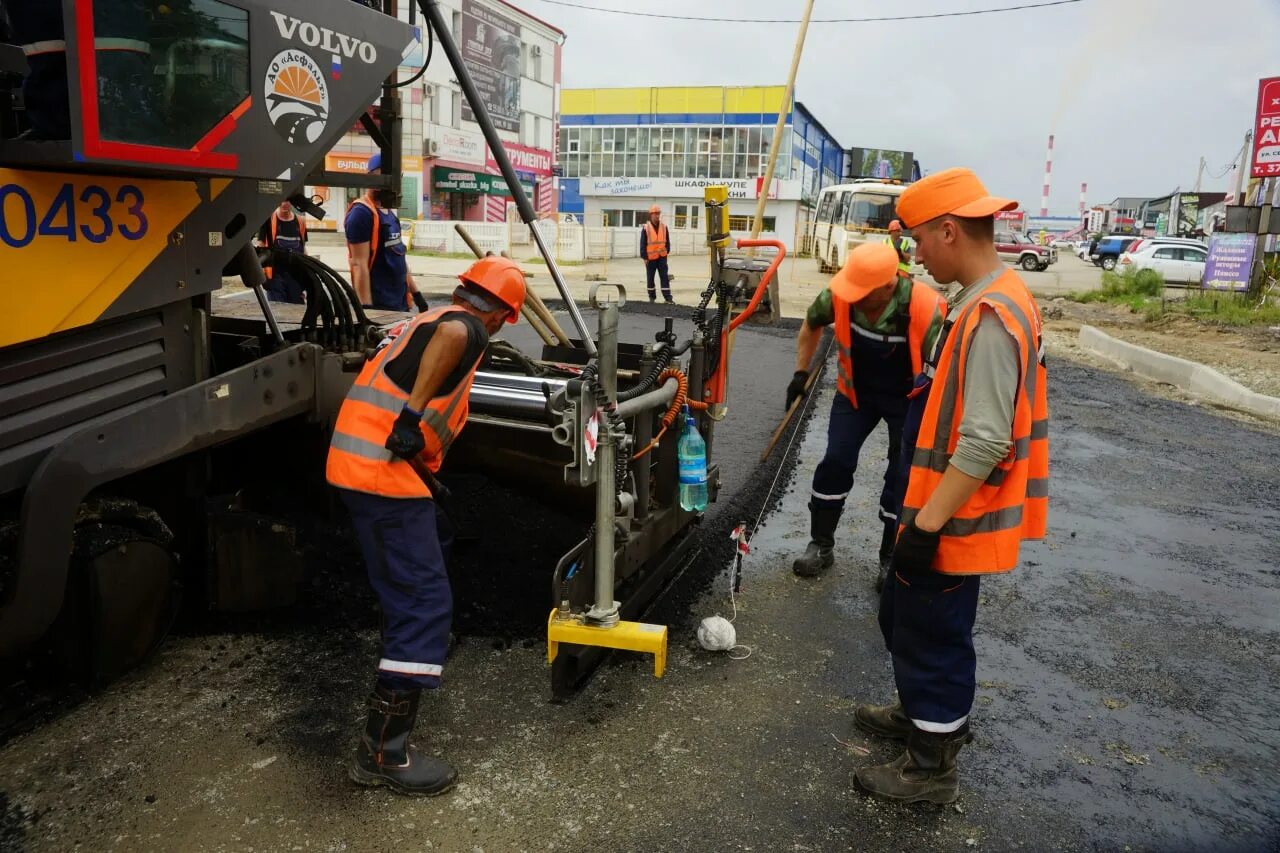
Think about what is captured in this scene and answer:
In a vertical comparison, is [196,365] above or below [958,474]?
above

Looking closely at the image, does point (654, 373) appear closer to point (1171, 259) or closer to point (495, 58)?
point (1171, 259)

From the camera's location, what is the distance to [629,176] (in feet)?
193

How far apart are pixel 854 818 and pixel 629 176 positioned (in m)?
58.2

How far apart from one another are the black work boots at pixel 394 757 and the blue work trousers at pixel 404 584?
0.06 m

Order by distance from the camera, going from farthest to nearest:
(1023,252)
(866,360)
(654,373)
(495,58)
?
(495,58) → (1023,252) → (866,360) → (654,373)

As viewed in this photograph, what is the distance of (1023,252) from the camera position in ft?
111

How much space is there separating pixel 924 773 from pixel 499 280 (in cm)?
194

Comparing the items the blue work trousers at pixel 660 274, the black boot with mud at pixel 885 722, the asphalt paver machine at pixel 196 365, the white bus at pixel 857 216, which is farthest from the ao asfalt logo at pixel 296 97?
the white bus at pixel 857 216

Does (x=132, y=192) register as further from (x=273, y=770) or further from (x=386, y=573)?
(x=273, y=770)

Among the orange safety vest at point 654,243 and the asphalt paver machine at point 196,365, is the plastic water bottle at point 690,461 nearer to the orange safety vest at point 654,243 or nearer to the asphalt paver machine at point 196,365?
the asphalt paver machine at point 196,365

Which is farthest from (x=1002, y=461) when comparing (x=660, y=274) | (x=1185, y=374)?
(x=660, y=274)

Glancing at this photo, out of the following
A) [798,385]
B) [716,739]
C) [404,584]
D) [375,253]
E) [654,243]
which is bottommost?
[716,739]

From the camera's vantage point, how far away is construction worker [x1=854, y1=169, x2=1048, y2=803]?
2605mm

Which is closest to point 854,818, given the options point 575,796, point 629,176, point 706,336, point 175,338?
point 575,796
